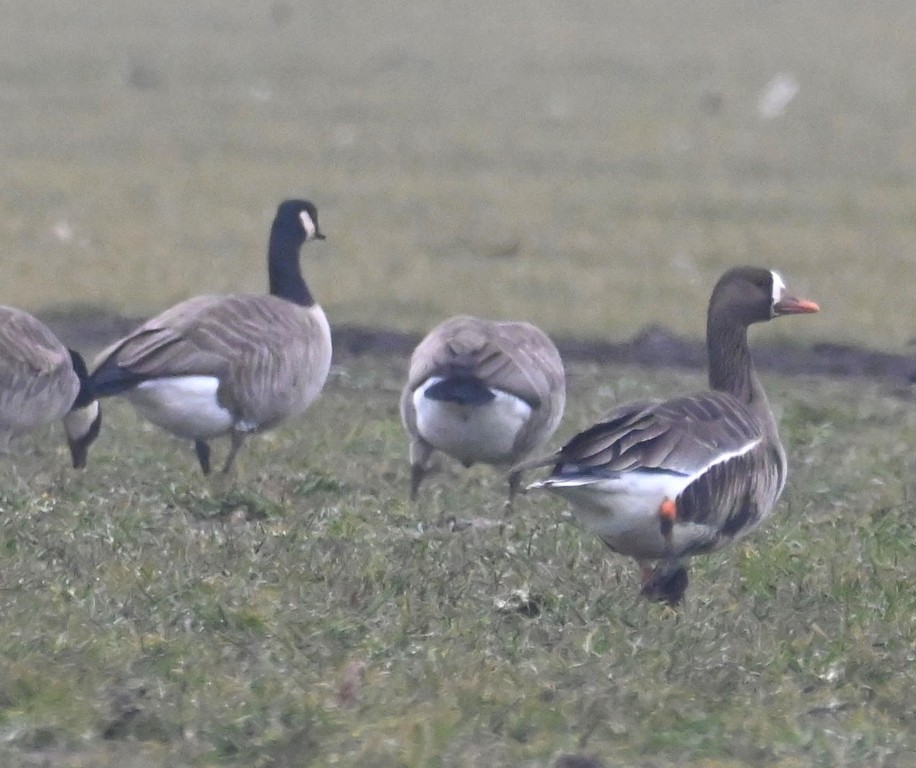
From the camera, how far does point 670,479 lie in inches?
240

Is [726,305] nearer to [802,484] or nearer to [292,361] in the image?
[802,484]

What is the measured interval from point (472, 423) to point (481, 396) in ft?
0.91

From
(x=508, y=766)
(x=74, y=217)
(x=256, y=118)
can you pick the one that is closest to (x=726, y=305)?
(x=508, y=766)

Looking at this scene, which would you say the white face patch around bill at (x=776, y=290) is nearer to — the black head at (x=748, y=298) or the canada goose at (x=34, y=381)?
the black head at (x=748, y=298)

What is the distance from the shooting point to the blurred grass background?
15.1m

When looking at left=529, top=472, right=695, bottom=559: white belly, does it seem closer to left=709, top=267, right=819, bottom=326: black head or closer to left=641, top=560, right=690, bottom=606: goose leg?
left=641, top=560, right=690, bottom=606: goose leg

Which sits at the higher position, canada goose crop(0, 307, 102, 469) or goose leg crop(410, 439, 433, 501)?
canada goose crop(0, 307, 102, 469)

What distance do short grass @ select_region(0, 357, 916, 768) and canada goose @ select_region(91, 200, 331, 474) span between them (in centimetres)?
42

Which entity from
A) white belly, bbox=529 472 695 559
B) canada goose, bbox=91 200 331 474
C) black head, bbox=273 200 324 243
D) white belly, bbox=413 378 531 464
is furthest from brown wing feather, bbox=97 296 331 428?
white belly, bbox=529 472 695 559

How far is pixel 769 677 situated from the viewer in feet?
18.1

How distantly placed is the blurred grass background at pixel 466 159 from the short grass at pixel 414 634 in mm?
5932

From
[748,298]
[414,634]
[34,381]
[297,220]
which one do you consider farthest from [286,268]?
[414,634]

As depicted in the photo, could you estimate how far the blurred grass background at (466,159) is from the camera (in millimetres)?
15125

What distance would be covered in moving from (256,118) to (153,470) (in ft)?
57.7
